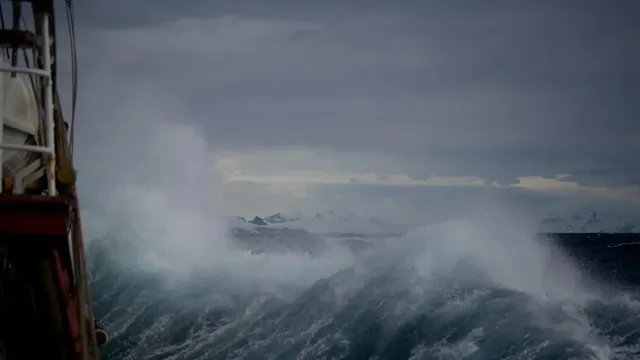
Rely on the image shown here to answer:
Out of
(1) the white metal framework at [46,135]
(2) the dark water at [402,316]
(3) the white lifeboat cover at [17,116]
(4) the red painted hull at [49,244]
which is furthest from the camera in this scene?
(2) the dark water at [402,316]

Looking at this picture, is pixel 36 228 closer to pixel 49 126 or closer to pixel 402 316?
pixel 49 126

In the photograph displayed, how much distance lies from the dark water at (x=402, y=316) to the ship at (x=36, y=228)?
415 inches

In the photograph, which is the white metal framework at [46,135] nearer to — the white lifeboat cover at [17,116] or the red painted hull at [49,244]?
the white lifeboat cover at [17,116]

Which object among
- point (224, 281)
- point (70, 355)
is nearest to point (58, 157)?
point (70, 355)

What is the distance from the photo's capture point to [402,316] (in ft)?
55.8

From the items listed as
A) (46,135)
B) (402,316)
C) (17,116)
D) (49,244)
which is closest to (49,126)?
(46,135)

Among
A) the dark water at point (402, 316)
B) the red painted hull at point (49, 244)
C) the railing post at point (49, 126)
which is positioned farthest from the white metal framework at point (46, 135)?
the dark water at point (402, 316)

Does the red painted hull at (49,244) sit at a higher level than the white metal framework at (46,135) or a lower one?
lower

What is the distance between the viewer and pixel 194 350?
1783cm

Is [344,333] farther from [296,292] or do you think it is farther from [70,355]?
[70,355]

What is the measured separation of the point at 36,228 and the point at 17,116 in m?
1.26

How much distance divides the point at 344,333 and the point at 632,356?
658cm

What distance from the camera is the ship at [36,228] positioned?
4.80m

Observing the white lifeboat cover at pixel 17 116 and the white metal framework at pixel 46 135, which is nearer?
the white metal framework at pixel 46 135
